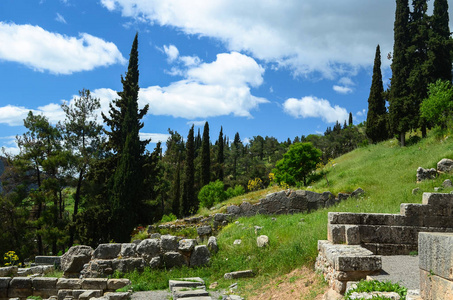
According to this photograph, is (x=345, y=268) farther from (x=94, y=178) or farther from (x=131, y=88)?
(x=131, y=88)

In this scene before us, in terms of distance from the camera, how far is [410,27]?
28609 millimetres

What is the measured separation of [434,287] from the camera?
156 inches

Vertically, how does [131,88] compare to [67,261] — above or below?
above

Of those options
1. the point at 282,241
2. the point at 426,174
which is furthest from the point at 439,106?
the point at 282,241

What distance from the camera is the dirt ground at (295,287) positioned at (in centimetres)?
689

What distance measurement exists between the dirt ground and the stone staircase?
118 centimetres

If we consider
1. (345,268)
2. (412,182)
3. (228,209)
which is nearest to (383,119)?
(412,182)

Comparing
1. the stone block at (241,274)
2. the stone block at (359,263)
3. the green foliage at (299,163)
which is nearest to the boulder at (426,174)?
the green foliage at (299,163)

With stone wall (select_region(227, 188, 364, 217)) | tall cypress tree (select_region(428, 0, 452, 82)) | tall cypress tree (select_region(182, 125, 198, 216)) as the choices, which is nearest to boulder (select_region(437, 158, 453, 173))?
stone wall (select_region(227, 188, 364, 217))

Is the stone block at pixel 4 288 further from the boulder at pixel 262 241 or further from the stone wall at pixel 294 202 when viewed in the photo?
the stone wall at pixel 294 202

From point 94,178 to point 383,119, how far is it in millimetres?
28141

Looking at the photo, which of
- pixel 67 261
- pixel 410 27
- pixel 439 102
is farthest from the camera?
pixel 410 27

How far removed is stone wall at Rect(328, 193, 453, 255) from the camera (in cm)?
802

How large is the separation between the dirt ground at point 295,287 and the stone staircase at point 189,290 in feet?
3.88
